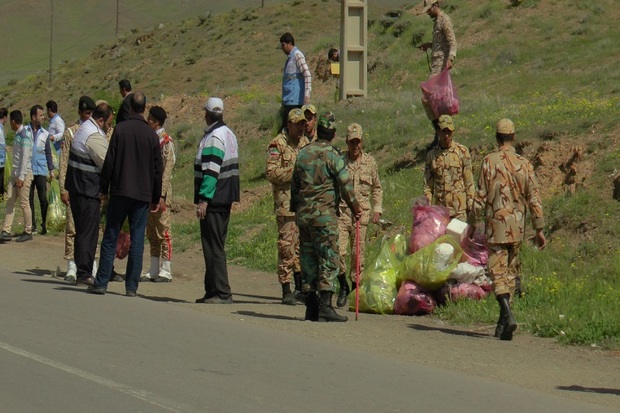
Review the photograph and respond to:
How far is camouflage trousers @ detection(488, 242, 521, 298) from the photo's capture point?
11.3m

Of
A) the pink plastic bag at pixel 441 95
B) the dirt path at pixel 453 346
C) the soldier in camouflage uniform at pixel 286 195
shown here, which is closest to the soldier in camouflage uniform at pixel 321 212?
the dirt path at pixel 453 346

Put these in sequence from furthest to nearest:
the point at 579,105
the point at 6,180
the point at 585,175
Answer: the point at 6,180 < the point at 579,105 < the point at 585,175

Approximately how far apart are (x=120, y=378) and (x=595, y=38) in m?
29.5

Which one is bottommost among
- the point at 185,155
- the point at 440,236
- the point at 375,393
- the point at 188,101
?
the point at 375,393

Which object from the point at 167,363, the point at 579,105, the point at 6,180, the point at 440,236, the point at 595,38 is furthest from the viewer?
the point at 595,38

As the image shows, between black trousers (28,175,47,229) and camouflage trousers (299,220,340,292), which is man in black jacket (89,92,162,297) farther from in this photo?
black trousers (28,175,47,229)

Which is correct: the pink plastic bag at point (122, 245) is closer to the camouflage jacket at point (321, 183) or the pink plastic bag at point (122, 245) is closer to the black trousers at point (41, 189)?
the camouflage jacket at point (321, 183)

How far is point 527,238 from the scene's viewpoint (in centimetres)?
1532

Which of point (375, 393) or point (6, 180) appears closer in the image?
point (375, 393)

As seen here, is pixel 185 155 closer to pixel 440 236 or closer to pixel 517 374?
pixel 440 236

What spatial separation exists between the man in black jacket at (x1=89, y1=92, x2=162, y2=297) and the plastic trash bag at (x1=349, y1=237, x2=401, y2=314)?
2.45m

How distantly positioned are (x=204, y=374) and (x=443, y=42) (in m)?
10.6

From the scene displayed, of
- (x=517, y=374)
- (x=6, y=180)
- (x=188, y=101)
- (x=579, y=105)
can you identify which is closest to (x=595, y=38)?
(x=188, y=101)

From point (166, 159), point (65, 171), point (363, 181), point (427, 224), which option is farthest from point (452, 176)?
point (65, 171)
